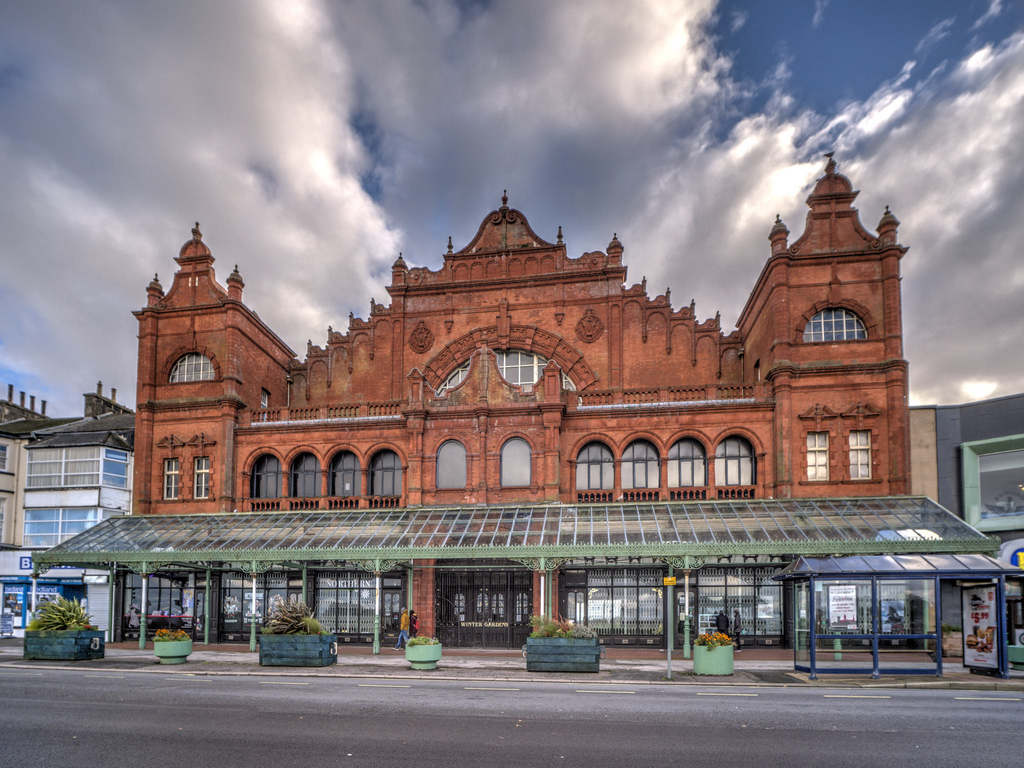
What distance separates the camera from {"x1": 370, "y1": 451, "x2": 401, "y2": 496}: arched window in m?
32.4

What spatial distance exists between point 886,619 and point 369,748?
1944cm

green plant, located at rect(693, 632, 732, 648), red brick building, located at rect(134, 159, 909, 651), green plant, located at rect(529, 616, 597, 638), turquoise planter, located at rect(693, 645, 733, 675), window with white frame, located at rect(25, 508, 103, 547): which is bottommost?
turquoise planter, located at rect(693, 645, 733, 675)

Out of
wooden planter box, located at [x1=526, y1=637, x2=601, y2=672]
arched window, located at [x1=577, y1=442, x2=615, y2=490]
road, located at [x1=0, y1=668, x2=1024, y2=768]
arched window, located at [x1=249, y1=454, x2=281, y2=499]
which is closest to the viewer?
road, located at [x1=0, y1=668, x2=1024, y2=768]

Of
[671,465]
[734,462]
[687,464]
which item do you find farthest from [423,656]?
[734,462]

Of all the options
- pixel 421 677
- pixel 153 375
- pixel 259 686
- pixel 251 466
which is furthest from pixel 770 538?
pixel 153 375

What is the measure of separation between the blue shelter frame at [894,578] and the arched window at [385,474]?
16.7 metres

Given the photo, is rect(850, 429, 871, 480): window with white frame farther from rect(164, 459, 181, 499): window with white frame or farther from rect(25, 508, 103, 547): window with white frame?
rect(25, 508, 103, 547): window with white frame

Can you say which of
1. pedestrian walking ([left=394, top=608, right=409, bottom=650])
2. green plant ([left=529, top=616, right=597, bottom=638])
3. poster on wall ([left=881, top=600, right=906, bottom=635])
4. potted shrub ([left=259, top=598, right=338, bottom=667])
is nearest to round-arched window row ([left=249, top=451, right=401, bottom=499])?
pedestrian walking ([left=394, top=608, right=409, bottom=650])

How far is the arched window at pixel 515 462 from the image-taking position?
30531mm

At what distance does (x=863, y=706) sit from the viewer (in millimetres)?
15180

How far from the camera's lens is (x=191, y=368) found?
3516 cm

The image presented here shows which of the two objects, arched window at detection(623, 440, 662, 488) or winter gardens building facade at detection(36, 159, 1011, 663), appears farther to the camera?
arched window at detection(623, 440, 662, 488)

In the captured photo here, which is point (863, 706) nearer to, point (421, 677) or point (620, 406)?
point (421, 677)

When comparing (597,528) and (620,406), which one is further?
(620,406)
